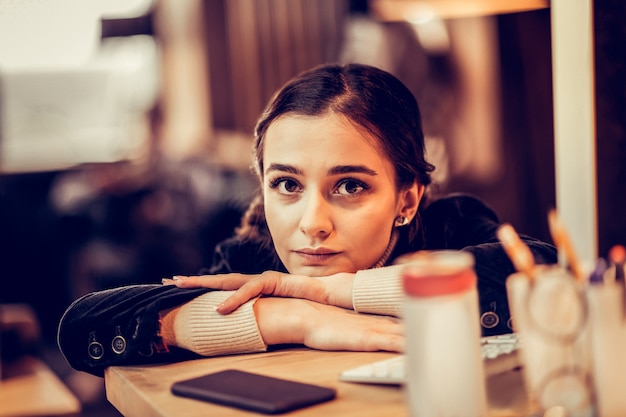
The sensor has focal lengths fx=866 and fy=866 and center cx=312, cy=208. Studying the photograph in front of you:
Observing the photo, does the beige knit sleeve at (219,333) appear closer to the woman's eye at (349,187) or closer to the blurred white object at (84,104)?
the woman's eye at (349,187)

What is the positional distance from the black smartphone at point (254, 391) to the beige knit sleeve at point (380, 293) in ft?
0.81

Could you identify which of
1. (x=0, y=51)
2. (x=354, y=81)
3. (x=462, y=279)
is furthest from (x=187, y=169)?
(x=462, y=279)

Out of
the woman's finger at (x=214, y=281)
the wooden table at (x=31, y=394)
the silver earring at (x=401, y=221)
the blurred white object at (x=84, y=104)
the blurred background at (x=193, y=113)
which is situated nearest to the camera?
the woman's finger at (x=214, y=281)

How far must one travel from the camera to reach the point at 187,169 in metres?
4.52

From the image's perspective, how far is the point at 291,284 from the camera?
126 cm

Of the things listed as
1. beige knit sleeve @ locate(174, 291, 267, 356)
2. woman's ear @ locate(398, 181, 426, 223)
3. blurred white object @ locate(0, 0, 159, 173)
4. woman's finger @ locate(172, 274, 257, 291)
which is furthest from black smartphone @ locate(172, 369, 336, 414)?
blurred white object @ locate(0, 0, 159, 173)

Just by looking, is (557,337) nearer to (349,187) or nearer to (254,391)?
(254,391)

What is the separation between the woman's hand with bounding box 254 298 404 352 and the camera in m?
1.15

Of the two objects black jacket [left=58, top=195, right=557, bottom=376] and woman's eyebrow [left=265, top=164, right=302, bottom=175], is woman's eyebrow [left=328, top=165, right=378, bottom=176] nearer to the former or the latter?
woman's eyebrow [left=265, top=164, right=302, bottom=175]

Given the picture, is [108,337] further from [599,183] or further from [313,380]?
[599,183]

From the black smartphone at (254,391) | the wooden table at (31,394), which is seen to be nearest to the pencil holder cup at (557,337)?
the black smartphone at (254,391)

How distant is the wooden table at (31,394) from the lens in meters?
2.18

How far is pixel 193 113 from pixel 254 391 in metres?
5.68

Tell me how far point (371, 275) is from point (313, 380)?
0.86 ft
